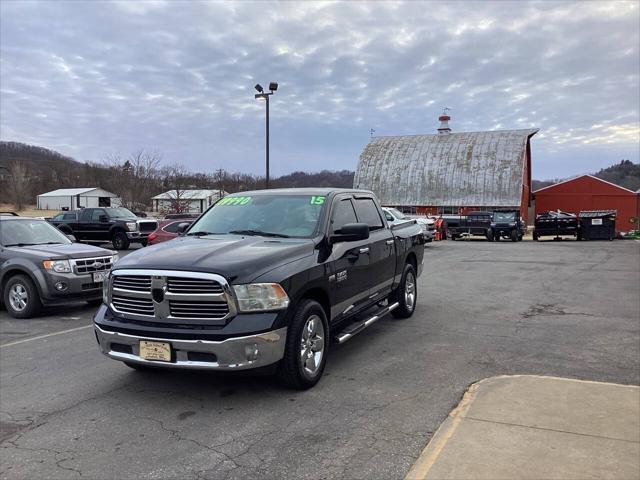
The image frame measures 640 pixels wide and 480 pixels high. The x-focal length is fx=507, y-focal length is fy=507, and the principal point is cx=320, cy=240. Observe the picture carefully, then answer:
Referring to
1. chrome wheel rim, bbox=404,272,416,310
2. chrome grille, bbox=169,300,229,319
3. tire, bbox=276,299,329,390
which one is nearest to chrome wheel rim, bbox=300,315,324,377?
tire, bbox=276,299,329,390

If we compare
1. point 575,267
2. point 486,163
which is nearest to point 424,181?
point 486,163

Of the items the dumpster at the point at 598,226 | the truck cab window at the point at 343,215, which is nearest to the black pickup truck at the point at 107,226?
the truck cab window at the point at 343,215

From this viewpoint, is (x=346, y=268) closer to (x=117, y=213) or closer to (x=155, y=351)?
(x=155, y=351)

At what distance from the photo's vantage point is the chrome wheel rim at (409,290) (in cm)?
785

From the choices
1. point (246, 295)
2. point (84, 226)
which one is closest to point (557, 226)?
point (84, 226)

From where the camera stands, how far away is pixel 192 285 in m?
4.29

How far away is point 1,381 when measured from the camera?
5.27 meters

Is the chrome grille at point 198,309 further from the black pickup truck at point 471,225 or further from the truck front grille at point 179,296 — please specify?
the black pickup truck at point 471,225

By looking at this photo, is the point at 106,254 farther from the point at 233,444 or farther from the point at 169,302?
the point at 233,444

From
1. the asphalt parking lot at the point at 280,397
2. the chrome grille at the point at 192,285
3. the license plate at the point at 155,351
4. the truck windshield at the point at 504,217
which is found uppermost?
the truck windshield at the point at 504,217

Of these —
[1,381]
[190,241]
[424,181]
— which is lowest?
[1,381]

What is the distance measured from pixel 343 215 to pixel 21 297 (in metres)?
5.92

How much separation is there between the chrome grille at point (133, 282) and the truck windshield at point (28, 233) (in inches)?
224

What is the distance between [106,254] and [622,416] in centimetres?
813
